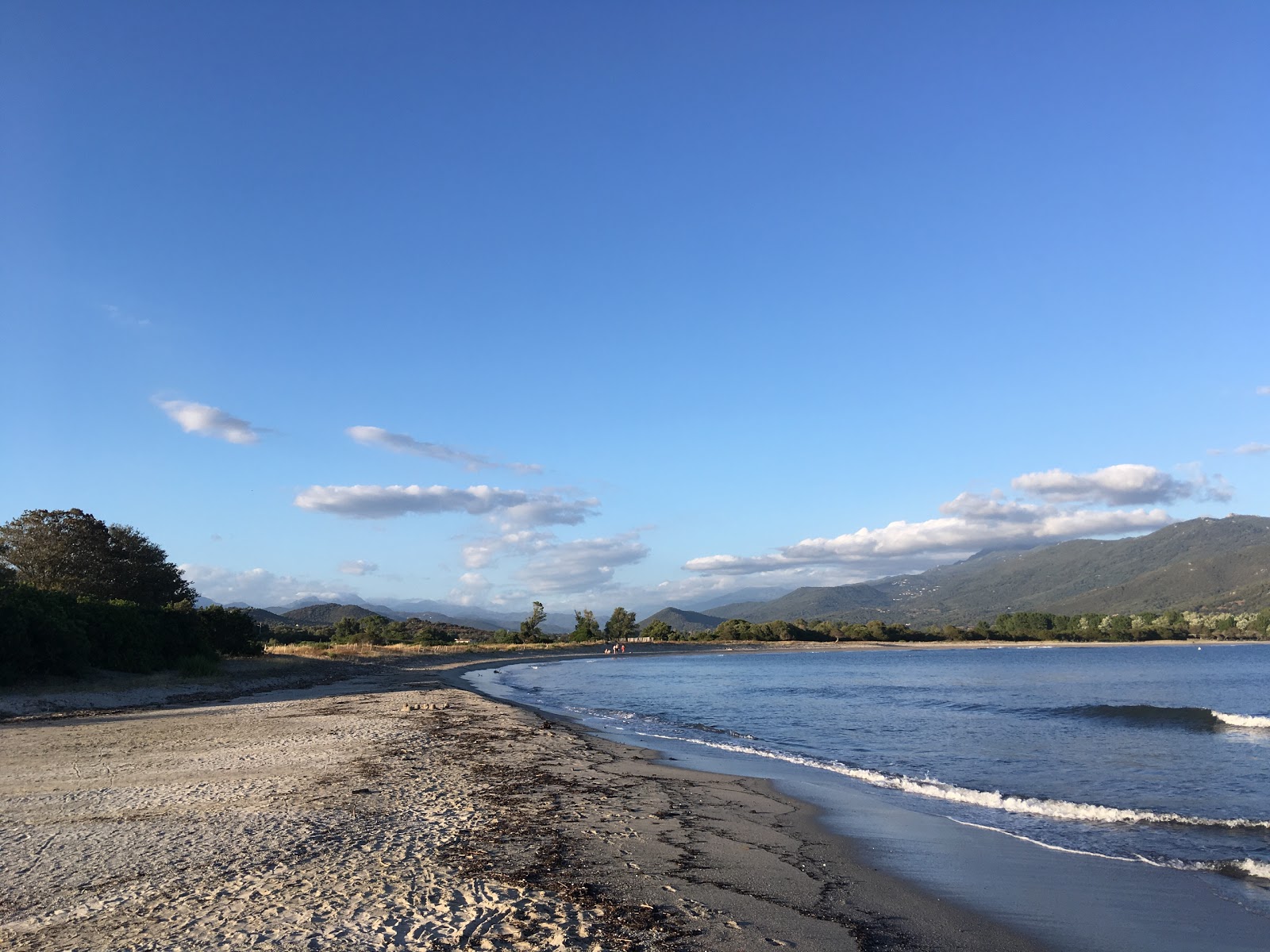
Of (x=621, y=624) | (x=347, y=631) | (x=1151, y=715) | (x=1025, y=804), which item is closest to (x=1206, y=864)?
(x=1025, y=804)

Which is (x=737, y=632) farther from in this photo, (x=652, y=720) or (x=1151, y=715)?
(x=652, y=720)

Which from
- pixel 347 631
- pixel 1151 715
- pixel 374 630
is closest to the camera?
pixel 1151 715

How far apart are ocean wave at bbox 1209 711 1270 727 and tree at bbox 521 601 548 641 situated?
10160cm

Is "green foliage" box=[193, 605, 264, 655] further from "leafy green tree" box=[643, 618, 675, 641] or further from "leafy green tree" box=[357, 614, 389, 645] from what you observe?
"leafy green tree" box=[643, 618, 675, 641]

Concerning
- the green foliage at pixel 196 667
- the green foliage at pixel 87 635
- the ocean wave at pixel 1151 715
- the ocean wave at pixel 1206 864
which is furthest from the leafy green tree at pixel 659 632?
the ocean wave at pixel 1206 864

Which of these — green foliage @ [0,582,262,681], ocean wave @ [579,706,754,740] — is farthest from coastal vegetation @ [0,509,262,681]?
ocean wave @ [579,706,754,740]

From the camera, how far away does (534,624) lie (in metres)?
124

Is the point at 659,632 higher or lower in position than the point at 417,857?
higher

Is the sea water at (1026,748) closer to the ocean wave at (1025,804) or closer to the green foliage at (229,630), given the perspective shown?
the ocean wave at (1025,804)

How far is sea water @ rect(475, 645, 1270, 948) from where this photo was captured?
10898 mm

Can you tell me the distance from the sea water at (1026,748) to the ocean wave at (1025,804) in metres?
0.04

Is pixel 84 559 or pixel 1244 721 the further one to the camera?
pixel 84 559

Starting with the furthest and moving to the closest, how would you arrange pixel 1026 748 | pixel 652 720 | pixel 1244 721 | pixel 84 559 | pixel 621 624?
pixel 621 624, pixel 84 559, pixel 652 720, pixel 1244 721, pixel 1026 748

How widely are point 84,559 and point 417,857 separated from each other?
1896 inches
